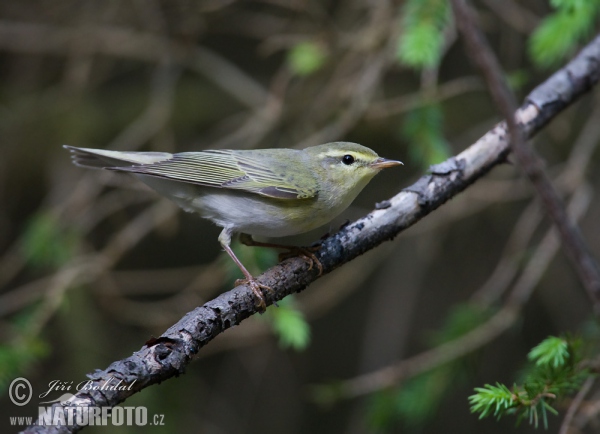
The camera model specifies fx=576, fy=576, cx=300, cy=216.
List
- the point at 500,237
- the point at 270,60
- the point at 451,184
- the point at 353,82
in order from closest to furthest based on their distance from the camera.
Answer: the point at 451,184 < the point at 353,82 < the point at 500,237 < the point at 270,60

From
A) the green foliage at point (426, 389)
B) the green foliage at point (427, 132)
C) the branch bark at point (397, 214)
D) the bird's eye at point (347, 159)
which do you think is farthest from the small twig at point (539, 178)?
the green foliage at point (426, 389)

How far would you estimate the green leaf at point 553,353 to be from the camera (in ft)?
6.88

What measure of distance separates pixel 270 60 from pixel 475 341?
3.62 m

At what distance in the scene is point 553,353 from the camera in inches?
83.2

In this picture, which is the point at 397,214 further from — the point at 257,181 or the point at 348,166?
the point at 257,181

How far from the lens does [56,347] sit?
496 cm

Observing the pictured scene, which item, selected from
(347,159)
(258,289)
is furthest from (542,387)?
(347,159)

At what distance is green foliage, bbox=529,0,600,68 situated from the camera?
9.33 ft

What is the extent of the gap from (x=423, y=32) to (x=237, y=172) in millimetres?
1223

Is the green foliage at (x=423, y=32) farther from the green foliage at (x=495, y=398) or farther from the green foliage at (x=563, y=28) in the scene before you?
the green foliage at (x=495, y=398)

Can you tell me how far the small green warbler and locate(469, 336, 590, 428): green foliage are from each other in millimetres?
1222

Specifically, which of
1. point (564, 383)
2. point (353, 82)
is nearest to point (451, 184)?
point (564, 383)

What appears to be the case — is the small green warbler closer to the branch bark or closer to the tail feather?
the tail feather

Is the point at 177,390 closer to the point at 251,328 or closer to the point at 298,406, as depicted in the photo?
the point at 251,328
